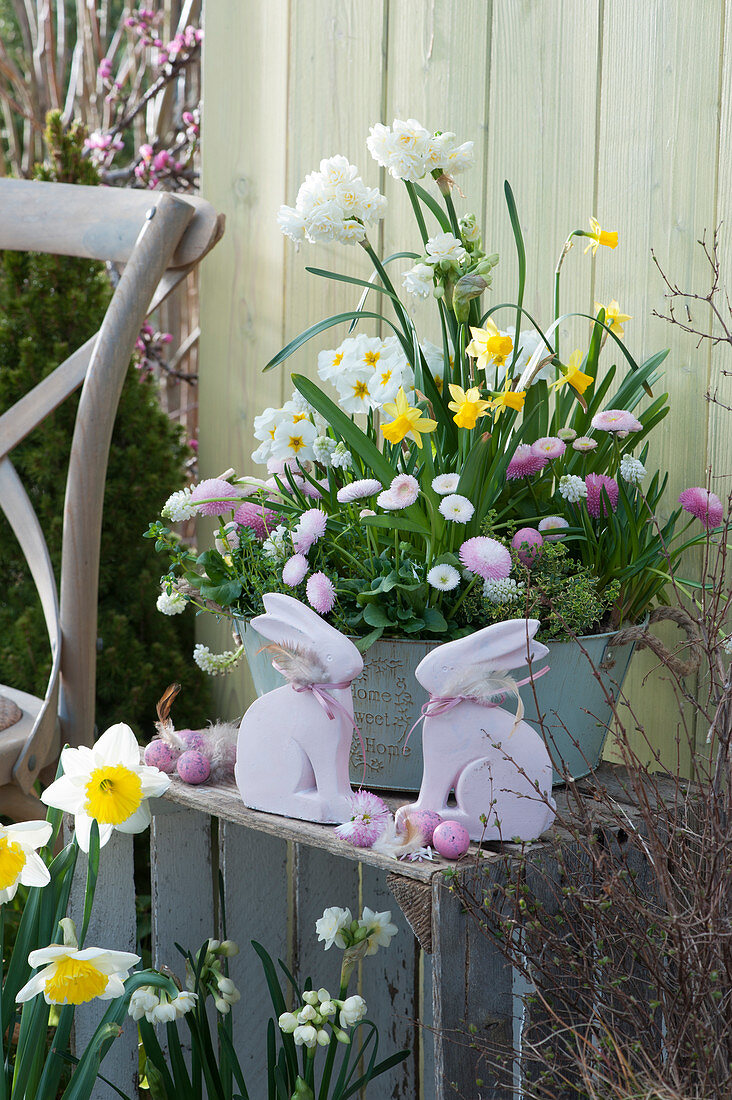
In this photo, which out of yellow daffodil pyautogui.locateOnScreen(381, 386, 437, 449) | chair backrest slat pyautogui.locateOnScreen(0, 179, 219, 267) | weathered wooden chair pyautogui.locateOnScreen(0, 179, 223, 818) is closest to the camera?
yellow daffodil pyautogui.locateOnScreen(381, 386, 437, 449)

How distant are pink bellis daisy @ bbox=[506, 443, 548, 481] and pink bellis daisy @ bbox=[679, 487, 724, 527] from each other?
14 centimetres

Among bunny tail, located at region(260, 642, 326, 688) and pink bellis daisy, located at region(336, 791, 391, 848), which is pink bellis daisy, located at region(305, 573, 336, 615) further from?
pink bellis daisy, located at region(336, 791, 391, 848)

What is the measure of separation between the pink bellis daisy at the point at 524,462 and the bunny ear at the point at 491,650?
0.64 feet

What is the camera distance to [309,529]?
867 mm

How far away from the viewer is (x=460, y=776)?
789 millimetres

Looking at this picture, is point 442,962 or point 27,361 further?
point 27,361

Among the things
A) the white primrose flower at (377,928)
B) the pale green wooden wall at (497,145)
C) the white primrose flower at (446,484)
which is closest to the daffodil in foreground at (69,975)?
the white primrose flower at (377,928)

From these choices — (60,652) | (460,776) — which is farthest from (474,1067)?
(60,652)

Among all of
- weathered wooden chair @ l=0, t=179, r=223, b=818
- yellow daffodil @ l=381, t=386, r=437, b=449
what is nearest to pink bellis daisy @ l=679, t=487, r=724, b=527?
yellow daffodil @ l=381, t=386, r=437, b=449

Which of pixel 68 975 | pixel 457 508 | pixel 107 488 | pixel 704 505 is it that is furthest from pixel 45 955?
pixel 107 488

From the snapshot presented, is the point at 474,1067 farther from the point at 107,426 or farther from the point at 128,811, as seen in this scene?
the point at 107,426

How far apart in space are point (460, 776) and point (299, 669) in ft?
0.51

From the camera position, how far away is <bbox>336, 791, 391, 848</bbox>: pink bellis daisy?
783 millimetres

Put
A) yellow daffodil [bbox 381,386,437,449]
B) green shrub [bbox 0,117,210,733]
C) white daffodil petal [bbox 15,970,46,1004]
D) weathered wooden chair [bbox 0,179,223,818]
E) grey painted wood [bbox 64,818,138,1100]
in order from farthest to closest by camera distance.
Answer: green shrub [bbox 0,117,210,733] < weathered wooden chair [bbox 0,179,223,818] < grey painted wood [bbox 64,818,138,1100] < yellow daffodil [bbox 381,386,437,449] < white daffodil petal [bbox 15,970,46,1004]
